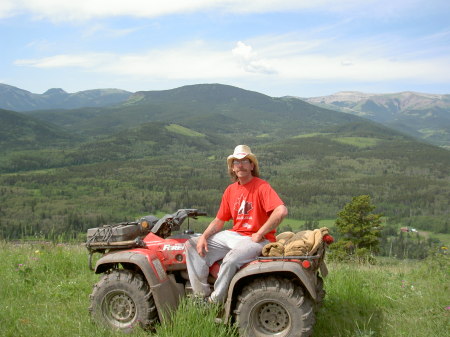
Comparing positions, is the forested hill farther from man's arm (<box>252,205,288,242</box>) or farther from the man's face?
man's arm (<box>252,205,288,242</box>)

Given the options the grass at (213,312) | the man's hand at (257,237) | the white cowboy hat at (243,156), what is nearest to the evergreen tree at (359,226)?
the grass at (213,312)

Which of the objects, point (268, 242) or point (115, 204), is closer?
point (268, 242)

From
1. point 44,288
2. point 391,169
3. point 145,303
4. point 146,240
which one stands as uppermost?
point 146,240

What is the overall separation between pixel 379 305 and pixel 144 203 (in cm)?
8975

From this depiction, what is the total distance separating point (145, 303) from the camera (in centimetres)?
468

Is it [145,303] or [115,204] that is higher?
[145,303]

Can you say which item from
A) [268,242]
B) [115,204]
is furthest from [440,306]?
[115,204]

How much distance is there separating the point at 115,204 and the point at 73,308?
87219 millimetres

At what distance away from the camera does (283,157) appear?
178 m

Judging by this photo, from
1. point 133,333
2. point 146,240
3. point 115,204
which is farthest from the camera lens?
point 115,204

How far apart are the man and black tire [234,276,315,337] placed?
297 mm

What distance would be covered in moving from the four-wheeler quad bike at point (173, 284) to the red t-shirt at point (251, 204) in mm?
480

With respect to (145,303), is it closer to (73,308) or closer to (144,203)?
(73,308)

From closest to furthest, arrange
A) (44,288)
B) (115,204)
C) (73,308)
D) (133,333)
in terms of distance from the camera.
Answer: (133,333) < (73,308) < (44,288) < (115,204)
